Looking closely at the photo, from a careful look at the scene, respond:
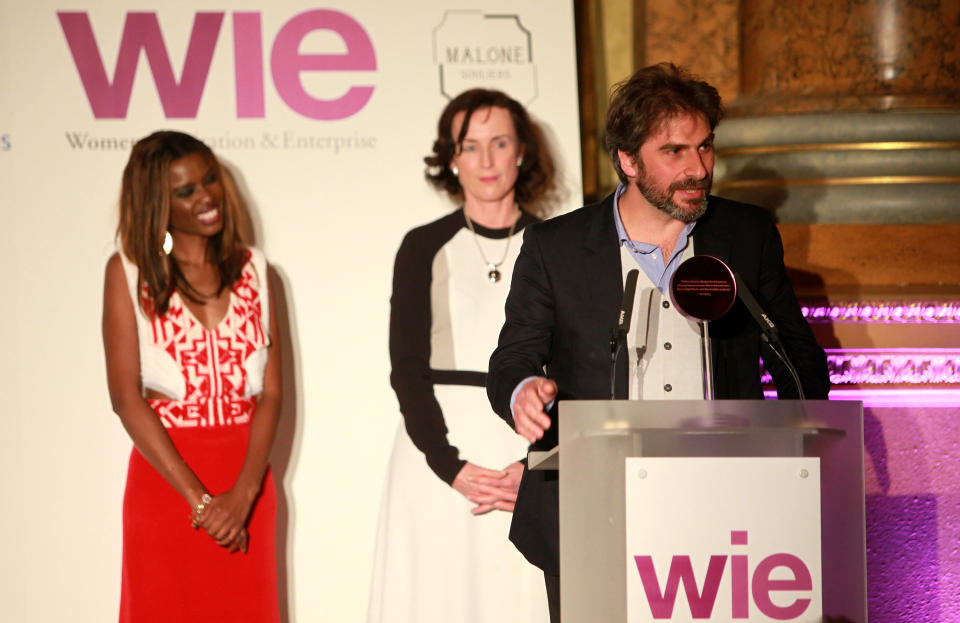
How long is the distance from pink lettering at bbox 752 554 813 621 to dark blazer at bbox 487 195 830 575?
26.1 inches

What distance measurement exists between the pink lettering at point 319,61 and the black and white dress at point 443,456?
1.76ft

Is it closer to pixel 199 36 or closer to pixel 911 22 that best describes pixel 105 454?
pixel 199 36

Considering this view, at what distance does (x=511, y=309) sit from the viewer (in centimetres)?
264

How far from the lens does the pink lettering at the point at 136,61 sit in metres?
3.41

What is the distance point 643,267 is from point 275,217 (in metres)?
1.49

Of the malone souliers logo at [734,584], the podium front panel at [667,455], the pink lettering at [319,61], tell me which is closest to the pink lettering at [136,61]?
the pink lettering at [319,61]

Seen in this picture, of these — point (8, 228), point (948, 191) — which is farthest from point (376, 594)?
point (948, 191)

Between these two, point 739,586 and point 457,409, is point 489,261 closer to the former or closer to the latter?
point 457,409

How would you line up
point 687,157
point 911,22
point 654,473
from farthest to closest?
point 911,22 < point 687,157 < point 654,473

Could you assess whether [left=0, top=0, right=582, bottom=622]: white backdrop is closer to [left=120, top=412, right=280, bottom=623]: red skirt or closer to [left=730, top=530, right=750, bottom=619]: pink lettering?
[left=120, top=412, right=280, bottom=623]: red skirt

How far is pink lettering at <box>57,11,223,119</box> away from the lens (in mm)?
3408

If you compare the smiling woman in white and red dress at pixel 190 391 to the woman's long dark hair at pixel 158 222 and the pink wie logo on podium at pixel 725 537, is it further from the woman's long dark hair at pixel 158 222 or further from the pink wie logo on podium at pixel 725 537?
the pink wie logo on podium at pixel 725 537

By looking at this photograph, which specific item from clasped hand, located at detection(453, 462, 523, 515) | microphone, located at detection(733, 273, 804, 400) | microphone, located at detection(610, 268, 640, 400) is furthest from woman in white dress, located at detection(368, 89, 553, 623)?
microphone, located at detection(733, 273, 804, 400)

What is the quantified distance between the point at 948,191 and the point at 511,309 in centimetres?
190
